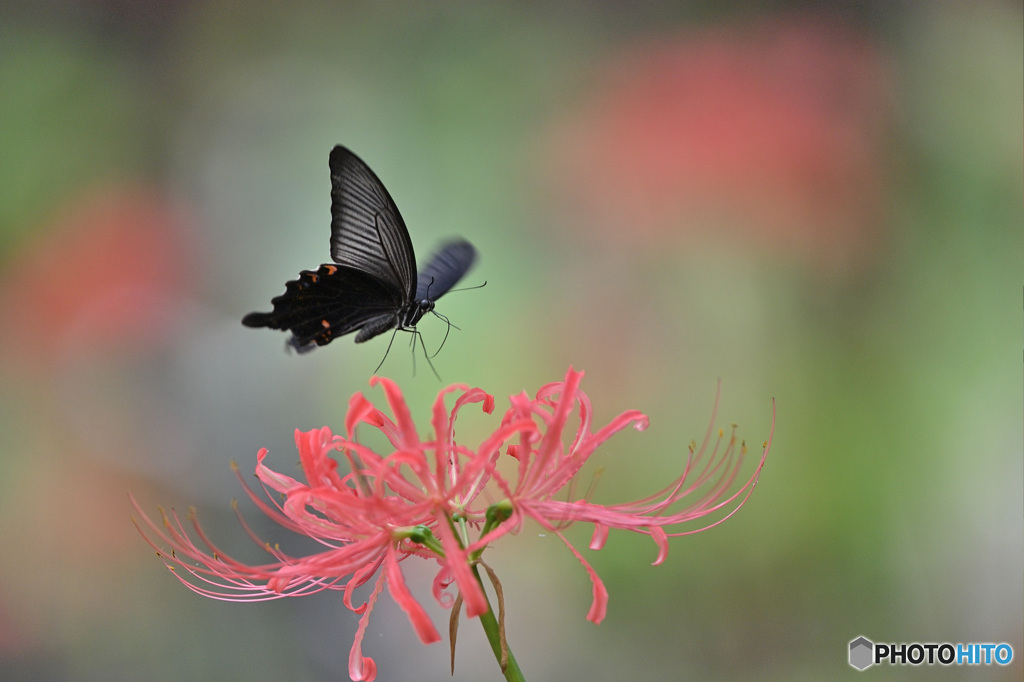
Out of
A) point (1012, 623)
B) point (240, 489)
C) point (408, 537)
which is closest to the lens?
point (408, 537)

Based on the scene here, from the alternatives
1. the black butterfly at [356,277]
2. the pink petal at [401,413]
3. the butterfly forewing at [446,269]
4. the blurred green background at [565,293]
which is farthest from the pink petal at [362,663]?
the blurred green background at [565,293]

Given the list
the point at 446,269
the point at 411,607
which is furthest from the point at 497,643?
the point at 446,269

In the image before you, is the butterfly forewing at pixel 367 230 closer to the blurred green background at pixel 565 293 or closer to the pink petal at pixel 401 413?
the pink petal at pixel 401 413

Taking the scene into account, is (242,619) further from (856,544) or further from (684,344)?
(856,544)

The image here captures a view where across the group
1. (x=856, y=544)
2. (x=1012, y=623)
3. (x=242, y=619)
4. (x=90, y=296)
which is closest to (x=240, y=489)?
(x=242, y=619)

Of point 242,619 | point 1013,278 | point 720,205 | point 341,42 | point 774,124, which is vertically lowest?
point 242,619

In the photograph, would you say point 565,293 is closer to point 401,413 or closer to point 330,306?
point 330,306

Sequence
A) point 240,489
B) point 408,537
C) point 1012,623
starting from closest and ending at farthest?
point 408,537 → point 1012,623 → point 240,489
